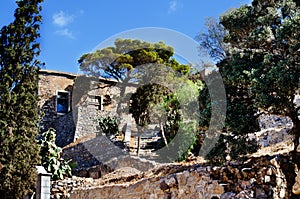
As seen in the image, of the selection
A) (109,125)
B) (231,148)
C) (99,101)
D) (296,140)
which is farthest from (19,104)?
(99,101)

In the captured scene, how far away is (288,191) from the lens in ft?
27.0

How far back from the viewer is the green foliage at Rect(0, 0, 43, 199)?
12.0 meters

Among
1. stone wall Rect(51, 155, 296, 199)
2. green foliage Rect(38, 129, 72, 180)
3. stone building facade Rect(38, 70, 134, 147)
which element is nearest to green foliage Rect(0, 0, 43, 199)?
green foliage Rect(38, 129, 72, 180)

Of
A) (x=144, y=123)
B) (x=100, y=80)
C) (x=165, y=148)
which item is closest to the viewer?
(x=165, y=148)

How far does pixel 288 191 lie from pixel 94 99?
61.6 ft

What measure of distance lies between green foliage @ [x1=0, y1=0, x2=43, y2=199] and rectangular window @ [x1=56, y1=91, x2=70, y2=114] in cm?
1284

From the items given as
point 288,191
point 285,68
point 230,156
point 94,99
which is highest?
point 94,99

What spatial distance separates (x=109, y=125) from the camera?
21.9 meters

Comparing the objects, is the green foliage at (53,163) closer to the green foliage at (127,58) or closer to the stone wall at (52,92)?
the green foliage at (127,58)

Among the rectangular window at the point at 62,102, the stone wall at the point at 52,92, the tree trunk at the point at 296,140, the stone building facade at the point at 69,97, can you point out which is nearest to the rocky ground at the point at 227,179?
the tree trunk at the point at 296,140

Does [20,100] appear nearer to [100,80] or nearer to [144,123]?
[144,123]

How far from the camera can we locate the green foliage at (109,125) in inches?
851

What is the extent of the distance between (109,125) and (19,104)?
30.9ft

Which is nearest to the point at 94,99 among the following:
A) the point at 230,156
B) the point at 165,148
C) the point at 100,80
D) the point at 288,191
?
the point at 100,80
